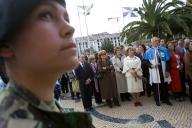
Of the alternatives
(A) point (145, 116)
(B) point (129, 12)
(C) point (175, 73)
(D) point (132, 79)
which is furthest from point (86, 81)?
(B) point (129, 12)

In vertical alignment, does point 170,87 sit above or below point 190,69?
below

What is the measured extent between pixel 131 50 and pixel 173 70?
3.86 feet

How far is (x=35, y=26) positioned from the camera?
2.59 feet

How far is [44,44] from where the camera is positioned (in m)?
0.79

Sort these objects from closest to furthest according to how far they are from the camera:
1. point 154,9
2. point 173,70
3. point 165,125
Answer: point 165,125, point 173,70, point 154,9

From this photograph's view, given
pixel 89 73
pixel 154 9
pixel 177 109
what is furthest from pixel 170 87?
pixel 154 9

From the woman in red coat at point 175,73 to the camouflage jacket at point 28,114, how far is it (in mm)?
7398

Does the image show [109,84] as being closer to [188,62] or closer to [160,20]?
[188,62]

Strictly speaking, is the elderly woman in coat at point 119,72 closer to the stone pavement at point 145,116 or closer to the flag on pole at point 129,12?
the stone pavement at point 145,116

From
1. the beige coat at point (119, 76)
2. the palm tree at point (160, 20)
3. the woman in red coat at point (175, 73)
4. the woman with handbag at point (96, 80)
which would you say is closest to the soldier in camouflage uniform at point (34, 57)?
the woman in red coat at point (175, 73)

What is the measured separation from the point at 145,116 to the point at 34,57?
6.68 meters

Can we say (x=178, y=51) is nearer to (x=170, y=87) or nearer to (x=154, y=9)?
(x=170, y=87)

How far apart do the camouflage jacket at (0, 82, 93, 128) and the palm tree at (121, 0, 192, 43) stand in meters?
24.7

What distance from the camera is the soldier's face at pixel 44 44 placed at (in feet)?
2.58
